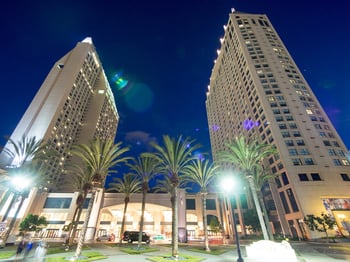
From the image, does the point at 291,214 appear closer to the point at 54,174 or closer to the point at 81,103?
the point at 54,174

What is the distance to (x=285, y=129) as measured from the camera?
55.0 metres

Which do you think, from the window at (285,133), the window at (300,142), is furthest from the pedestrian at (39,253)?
the window at (300,142)

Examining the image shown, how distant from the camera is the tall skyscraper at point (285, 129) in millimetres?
45097

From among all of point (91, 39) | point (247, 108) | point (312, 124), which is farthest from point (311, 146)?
point (91, 39)

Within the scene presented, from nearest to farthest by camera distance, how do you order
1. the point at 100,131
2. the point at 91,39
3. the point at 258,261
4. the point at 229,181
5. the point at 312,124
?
the point at 258,261
the point at 229,181
the point at 312,124
the point at 100,131
the point at 91,39

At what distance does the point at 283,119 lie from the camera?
187 feet

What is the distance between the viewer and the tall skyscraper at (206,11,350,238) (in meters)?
45.1

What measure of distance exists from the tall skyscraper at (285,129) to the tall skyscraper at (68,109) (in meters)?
68.5

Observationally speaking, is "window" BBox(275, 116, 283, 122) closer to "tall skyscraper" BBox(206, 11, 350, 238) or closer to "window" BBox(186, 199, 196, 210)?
"tall skyscraper" BBox(206, 11, 350, 238)

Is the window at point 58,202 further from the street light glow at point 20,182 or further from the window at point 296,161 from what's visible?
the window at point 296,161

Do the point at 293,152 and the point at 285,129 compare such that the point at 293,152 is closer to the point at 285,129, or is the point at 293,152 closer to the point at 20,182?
the point at 285,129

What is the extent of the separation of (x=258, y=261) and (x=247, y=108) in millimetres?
63387

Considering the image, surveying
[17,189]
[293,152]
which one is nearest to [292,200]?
[293,152]

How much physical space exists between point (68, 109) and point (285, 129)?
3339 inches
